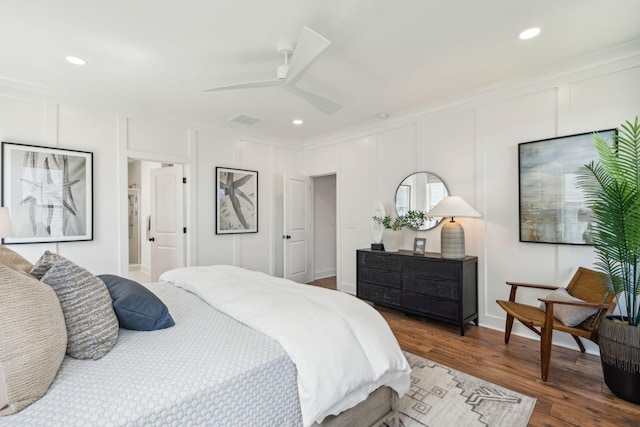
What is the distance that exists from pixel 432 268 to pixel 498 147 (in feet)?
4.85

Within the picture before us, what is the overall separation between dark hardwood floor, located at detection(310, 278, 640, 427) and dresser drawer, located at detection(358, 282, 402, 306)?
255 millimetres

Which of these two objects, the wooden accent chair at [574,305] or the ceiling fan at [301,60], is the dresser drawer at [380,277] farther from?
the ceiling fan at [301,60]

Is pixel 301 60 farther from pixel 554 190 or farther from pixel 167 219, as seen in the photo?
pixel 167 219

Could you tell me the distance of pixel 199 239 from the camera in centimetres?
435

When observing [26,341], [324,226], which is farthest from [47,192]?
[324,226]

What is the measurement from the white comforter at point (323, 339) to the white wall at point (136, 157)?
2324 mm

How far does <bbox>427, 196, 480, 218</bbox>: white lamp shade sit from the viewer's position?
3.11 m

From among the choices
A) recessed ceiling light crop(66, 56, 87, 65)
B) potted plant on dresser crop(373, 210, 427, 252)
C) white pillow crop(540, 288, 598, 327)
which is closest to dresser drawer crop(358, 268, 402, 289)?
potted plant on dresser crop(373, 210, 427, 252)

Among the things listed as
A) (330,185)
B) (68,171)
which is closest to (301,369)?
(68,171)

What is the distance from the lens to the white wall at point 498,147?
2.70 m

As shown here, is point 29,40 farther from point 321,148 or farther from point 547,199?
point 547,199

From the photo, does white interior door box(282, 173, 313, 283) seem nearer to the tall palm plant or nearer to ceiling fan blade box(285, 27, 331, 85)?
ceiling fan blade box(285, 27, 331, 85)

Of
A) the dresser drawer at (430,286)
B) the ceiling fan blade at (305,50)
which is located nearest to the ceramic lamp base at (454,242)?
the dresser drawer at (430,286)

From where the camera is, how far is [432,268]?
130 inches
